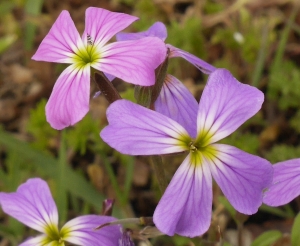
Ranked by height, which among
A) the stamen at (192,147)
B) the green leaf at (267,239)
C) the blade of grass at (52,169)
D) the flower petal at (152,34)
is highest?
the flower petal at (152,34)

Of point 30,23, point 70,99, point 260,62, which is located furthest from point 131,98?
point 30,23

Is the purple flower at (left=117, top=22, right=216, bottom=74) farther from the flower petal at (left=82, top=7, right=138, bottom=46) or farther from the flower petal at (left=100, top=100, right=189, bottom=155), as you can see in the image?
the flower petal at (left=100, top=100, right=189, bottom=155)

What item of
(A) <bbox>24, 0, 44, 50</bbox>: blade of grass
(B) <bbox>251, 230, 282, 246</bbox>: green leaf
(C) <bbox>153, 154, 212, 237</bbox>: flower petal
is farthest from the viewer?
(A) <bbox>24, 0, 44, 50</bbox>: blade of grass

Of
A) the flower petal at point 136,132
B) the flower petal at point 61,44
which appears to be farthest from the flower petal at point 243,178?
the flower petal at point 61,44

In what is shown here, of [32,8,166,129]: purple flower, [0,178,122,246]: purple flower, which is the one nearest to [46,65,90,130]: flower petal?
[32,8,166,129]: purple flower

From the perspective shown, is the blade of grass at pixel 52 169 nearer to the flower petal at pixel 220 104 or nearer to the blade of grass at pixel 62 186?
the blade of grass at pixel 62 186

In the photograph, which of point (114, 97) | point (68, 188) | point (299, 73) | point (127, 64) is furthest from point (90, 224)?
point (299, 73)
